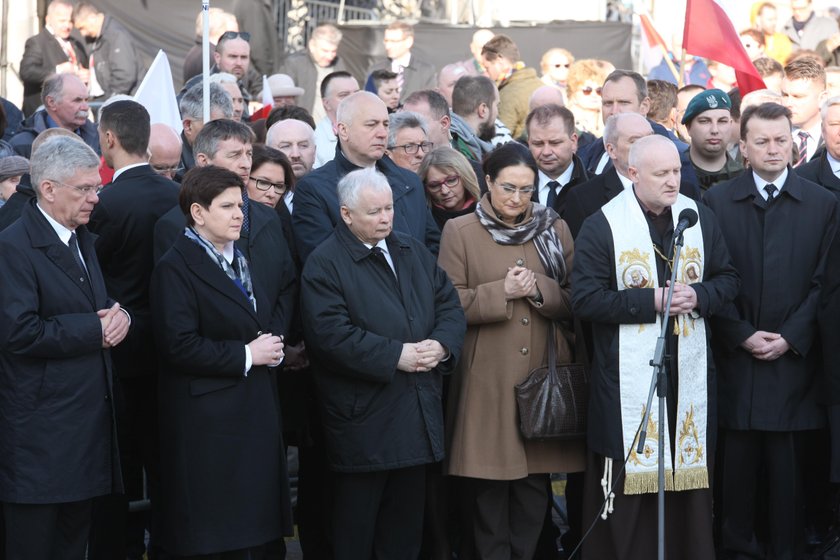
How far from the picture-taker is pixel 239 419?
627 cm

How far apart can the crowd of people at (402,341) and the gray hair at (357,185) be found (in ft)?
0.08

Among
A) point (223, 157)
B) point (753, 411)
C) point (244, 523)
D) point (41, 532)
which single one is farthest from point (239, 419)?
point (753, 411)

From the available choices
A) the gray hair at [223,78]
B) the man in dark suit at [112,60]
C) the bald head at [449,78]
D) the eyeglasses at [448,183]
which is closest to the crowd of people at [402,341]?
the eyeglasses at [448,183]

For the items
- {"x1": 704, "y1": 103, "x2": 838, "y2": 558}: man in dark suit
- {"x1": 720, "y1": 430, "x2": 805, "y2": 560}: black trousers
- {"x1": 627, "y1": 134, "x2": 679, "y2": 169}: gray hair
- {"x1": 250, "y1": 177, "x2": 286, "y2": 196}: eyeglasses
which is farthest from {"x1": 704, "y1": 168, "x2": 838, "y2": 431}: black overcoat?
{"x1": 250, "y1": 177, "x2": 286, "y2": 196}: eyeglasses

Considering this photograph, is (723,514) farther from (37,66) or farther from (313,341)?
(37,66)

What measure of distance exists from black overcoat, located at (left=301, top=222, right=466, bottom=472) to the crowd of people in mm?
12

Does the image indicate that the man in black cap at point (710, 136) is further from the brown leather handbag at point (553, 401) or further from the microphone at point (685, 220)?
the microphone at point (685, 220)

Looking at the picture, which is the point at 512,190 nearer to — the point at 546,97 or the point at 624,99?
the point at 624,99

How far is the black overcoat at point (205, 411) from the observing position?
20.2 feet

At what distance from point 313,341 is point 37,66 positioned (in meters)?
7.67

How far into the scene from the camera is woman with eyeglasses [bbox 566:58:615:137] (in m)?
12.1

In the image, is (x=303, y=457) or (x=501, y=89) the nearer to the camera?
(x=303, y=457)

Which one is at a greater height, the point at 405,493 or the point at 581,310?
the point at 581,310

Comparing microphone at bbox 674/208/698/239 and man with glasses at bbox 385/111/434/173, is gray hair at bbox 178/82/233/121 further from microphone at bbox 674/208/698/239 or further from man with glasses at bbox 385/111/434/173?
microphone at bbox 674/208/698/239
